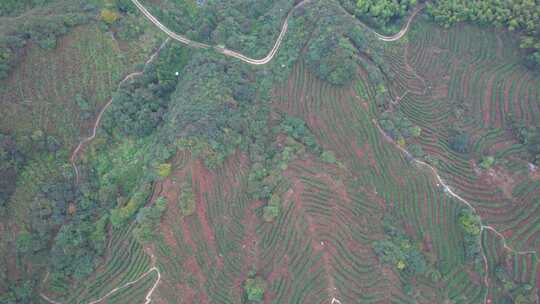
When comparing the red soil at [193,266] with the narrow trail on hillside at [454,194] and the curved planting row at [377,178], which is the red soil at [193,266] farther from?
the narrow trail on hillside at [454,194]

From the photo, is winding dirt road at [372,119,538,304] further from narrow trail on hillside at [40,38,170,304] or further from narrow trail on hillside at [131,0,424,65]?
narrow trail on hillside at [40,38,170,304]

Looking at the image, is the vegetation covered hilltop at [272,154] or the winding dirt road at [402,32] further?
the winding dirt road at [402,32]

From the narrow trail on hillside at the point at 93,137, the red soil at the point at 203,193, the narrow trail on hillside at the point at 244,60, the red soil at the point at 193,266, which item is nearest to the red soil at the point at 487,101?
the narrow trail on hillside at the point at 244,60

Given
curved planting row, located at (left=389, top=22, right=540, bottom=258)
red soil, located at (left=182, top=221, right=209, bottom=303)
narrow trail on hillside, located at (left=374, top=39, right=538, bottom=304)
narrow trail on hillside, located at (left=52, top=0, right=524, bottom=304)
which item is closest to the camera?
red soil, located at (left=182, top=221, right=209, bottom=303)

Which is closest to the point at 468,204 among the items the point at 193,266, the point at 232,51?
the point at 193,266

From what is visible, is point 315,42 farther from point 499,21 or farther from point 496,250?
point 496,250

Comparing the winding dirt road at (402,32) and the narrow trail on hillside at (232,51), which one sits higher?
the winding dirt road at (402,32)

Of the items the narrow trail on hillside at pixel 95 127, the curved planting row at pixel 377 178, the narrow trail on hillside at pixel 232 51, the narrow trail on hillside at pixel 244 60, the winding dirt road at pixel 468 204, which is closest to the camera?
the narrow trail on hillside at pixel 244 60

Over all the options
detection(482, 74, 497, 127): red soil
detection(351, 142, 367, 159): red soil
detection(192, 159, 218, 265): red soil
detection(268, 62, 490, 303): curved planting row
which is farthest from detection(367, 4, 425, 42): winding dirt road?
detection(192, 159, 218, 265): red soil

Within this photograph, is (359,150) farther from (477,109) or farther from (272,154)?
(477,109)
